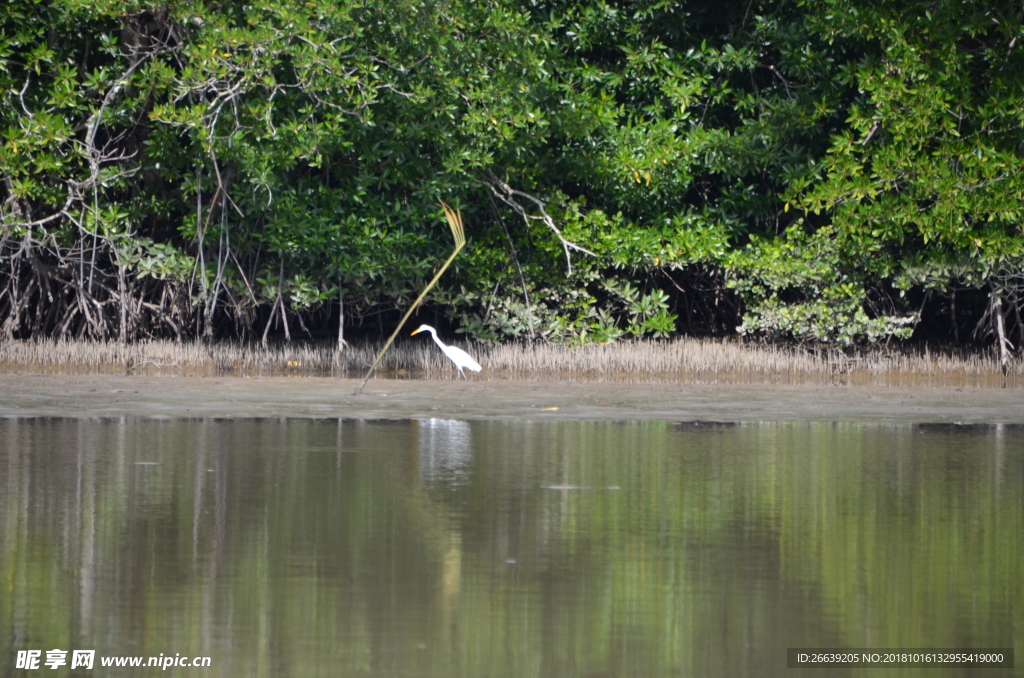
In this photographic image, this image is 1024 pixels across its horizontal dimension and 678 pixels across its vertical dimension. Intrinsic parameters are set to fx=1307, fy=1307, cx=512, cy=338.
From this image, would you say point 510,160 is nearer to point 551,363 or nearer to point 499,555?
point 551,363

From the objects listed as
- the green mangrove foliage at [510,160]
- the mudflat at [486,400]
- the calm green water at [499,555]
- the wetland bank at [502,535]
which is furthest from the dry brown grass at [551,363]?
the calm green water at [499,555]

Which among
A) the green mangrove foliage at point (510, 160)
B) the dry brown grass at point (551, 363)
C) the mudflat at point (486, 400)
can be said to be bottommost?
the mudflat at point (486, 400)

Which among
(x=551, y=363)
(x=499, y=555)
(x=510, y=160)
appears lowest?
(x=499, y=555)

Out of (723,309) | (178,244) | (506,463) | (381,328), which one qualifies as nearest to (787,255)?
(723,309)

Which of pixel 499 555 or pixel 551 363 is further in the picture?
pixel 551 363

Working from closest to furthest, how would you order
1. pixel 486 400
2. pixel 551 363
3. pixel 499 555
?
pixel 499 555
pixel 486 400
pixel 551 363

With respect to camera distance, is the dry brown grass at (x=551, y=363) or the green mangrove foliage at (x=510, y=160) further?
the dry brown grass at (x=551, y=363)

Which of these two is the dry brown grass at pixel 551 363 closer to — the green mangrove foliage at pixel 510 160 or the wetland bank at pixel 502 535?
the green mangrove foliage at pixel 510 160

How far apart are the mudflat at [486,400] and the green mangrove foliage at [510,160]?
7.02 ft

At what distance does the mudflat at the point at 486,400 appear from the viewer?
11.4m

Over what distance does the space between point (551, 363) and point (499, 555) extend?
9922 mm

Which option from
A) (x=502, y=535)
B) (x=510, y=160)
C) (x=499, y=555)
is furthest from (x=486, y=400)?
(x=499, y=555)

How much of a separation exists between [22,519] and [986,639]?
14.4 feet

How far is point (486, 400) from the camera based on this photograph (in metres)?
12.6
